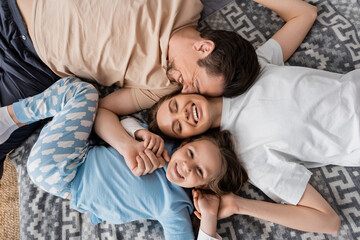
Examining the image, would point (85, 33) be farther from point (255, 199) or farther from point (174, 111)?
point (255, 199)

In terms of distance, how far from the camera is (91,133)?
131cm

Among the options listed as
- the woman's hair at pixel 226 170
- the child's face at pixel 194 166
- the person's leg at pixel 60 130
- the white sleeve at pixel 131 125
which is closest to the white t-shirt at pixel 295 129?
the woman's hair at pixel 226 170

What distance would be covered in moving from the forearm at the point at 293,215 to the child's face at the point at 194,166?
0.51 ft

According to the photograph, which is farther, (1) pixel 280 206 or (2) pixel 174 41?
(2) pixel 174 41

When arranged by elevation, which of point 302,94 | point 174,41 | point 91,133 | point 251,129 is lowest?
point 91,133

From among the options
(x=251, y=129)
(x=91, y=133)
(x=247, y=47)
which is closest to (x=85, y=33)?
(x=91, y=133)

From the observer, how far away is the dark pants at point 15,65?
127 centimetres

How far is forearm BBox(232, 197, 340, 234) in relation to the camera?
1037 mm

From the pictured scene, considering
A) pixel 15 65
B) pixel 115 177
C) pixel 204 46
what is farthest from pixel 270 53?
pixel 15 65

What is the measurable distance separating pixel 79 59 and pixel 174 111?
447 millimetres

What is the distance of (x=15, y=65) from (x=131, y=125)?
1.81 feet

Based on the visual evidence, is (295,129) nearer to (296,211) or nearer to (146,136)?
(296,211)

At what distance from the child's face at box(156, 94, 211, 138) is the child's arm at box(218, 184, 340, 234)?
0.90 ft

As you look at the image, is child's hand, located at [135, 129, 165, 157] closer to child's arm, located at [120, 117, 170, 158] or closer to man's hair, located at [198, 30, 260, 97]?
child's arm, located at [120, 117, 170, 158]
